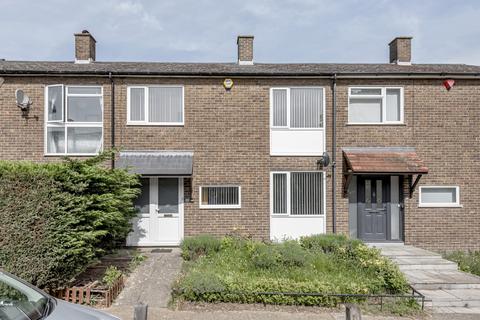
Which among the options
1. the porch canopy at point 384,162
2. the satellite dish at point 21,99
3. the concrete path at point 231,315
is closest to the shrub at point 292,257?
the concrete path at point 231,315

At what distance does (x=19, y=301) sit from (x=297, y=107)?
29.7 feet

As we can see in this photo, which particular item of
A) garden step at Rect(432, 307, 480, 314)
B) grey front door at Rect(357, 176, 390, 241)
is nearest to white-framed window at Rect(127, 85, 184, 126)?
grey front door at Rect(357, 176, 390, 241)

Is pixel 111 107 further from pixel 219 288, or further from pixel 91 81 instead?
pixel 219 288

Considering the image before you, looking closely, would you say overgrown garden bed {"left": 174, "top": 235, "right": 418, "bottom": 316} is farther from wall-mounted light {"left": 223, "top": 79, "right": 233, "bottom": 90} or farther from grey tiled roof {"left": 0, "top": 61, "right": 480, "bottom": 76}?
grey tiled roof {"left": 0, "top": 61, "right": 480, "bottom": 76}

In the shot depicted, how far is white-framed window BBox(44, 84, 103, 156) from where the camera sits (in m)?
10.6

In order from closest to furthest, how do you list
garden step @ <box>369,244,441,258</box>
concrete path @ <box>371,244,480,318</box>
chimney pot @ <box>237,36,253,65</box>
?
concrete path @ <box>371,244,480,318</box>, garden step @ <box>369,244,441,258</box>, chimney pot @ <box>237,36,253,65</box>

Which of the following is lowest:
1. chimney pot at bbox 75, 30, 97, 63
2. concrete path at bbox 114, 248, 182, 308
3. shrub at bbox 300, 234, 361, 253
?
concrete path at bbox 114, 248, 182, 308

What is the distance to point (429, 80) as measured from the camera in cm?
1100

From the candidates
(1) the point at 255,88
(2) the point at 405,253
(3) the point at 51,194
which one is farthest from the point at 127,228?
(2) the point at 405,253

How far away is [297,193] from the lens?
10883mm

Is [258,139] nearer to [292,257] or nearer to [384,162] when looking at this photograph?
[384,162]

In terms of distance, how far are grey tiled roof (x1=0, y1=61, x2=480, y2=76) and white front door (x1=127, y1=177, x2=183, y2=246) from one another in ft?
11.4

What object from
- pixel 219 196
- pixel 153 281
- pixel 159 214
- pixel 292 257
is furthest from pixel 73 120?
pixel 292 257

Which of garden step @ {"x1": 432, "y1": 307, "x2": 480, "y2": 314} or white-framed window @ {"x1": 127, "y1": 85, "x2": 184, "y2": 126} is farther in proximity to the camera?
white-framed window @ {"x1": 127, "y1": 85, "x2": 184, "y2": 126}
